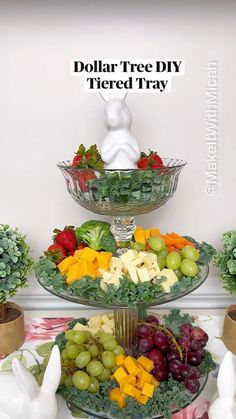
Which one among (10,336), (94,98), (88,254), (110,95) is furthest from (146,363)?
(94,98)

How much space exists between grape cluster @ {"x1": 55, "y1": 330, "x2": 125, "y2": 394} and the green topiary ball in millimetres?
184

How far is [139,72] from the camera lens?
46.4 inches

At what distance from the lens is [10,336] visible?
1081 millimetres

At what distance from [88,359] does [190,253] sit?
0.89 ft

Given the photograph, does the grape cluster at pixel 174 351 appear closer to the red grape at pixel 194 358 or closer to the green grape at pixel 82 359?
the red grape at pixel 194 358

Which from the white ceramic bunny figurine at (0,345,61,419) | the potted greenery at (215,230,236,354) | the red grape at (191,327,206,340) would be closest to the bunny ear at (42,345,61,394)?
the white ceramic bunny figurine at (0,345,61,419)

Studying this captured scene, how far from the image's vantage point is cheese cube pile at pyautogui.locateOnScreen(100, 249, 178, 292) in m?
0.84

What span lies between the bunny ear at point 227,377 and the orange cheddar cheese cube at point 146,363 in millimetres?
184

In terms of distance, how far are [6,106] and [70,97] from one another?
159 millimetres

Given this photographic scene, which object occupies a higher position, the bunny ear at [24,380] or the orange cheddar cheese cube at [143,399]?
the bunny ear at [24,380]

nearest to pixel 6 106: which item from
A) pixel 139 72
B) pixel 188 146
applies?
pixel 139 72

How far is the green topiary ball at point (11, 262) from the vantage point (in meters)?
1.04

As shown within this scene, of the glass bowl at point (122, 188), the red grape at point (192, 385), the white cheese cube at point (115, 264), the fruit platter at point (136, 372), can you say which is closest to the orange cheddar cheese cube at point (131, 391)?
the fruit platter at point (136, 372)

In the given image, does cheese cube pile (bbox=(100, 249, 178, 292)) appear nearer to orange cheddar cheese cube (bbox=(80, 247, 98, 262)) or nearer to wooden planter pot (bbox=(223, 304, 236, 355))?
orange cheddar cheese cube (bbox=(80, 247, 98, 262))
